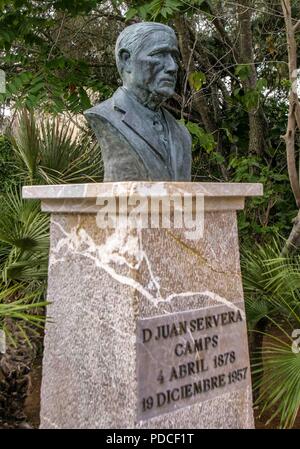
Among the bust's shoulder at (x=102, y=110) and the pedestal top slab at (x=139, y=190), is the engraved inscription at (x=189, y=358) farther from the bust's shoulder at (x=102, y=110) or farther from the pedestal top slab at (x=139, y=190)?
the bust's shoulder at (x=102, y=110)

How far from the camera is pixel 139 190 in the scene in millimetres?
2279

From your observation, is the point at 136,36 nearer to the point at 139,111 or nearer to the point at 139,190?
the point at 139,111

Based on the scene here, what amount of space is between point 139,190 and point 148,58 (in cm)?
73

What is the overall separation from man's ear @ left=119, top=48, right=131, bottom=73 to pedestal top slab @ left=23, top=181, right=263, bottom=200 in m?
0.64

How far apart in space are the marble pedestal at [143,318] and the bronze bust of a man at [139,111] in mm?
272

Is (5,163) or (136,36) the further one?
(5,163)

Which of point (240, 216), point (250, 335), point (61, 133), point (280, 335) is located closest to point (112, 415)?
point (250, 335)

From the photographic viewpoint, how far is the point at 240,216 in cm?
536

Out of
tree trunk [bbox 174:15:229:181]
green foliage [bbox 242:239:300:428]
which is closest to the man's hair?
green foliage [bbox 242:239:300:428]

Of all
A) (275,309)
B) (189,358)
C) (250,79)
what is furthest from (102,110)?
(250,79)

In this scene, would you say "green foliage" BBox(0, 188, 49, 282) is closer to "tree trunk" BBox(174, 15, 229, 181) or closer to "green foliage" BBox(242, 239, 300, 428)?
"green foliage" BBox(242, 239, 300, 428)

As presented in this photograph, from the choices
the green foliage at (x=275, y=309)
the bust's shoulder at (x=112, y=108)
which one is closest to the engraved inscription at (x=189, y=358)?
the green foliage at (x=275, y=309)

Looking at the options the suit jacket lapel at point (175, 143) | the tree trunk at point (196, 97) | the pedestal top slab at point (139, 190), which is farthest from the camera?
the tree trunk at point (196, 97)

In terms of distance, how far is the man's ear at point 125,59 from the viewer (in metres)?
2.71
